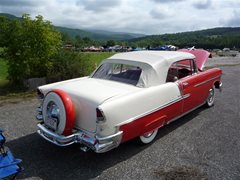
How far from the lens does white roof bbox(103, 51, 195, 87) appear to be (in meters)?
4.25

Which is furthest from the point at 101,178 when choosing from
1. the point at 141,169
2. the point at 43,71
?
the point at 43,71

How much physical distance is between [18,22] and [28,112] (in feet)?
11.9

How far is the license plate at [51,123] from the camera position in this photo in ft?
11.9

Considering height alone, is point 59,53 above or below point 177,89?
above

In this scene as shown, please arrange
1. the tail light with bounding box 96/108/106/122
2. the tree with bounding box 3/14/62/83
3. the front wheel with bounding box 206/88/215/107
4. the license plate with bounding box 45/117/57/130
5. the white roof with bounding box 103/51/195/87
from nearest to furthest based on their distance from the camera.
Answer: the tail light with bounding box 96/108/106/122, the license plate with bounding box 45/117/57/130, the white roof with bounding box 103/51/195/87, the front wheel with bounding box 206/88/215/107, the tree with bounding box 3/14/62/83

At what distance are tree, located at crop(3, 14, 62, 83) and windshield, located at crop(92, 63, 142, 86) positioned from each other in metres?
3.81

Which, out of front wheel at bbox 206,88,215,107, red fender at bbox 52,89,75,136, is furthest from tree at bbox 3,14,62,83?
front wheel at bbox 206,88,215,107

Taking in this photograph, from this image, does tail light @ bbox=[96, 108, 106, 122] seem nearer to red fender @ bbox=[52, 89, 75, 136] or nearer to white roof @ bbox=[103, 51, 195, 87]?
red fender @ bbox=[52, 89, 75, 136]

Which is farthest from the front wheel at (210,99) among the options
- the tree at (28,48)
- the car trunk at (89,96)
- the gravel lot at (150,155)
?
the tree at (28,48)

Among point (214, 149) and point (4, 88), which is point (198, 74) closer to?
point (214, 149)

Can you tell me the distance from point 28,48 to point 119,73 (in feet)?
14.8

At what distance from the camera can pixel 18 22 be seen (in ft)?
26.3

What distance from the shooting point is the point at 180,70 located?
5.27 metres

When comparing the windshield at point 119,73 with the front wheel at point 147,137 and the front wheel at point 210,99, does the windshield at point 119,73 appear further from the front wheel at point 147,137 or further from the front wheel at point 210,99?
the front wheel at point 210,99
